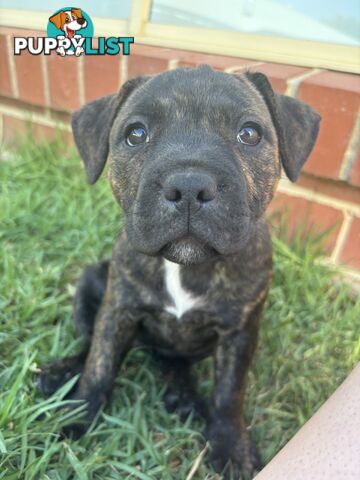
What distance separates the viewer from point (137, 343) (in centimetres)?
279

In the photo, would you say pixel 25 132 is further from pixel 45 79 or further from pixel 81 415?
pixel 81 415

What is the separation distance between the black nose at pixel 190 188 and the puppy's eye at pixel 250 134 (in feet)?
1.39

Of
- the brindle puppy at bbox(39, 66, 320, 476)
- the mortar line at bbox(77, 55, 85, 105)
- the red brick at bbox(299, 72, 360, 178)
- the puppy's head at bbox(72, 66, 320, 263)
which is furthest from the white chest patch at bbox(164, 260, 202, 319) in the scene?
the mortar line at bbox(77, 55, 85, 105)

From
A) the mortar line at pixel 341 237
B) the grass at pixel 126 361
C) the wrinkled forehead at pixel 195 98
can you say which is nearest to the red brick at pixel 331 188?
the mortar line at pixel 341 237

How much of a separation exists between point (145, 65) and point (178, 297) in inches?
81.3

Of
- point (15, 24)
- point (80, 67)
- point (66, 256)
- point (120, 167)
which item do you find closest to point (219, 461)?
point (120, 167)

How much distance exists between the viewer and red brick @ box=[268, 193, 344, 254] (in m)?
3.30

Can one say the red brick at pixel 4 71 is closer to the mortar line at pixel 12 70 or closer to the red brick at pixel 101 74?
the mortar line at pixel 12 70

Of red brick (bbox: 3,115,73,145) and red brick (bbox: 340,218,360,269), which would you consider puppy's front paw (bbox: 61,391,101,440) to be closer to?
red brick (bbox: 340,218,360,269)

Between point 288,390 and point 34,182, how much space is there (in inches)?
102

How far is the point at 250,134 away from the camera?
2053mm

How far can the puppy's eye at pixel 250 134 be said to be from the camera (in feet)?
6.67

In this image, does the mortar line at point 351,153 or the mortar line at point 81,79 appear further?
the mortar line at point 81,79

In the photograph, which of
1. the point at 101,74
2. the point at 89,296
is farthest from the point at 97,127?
the point at 101,74
